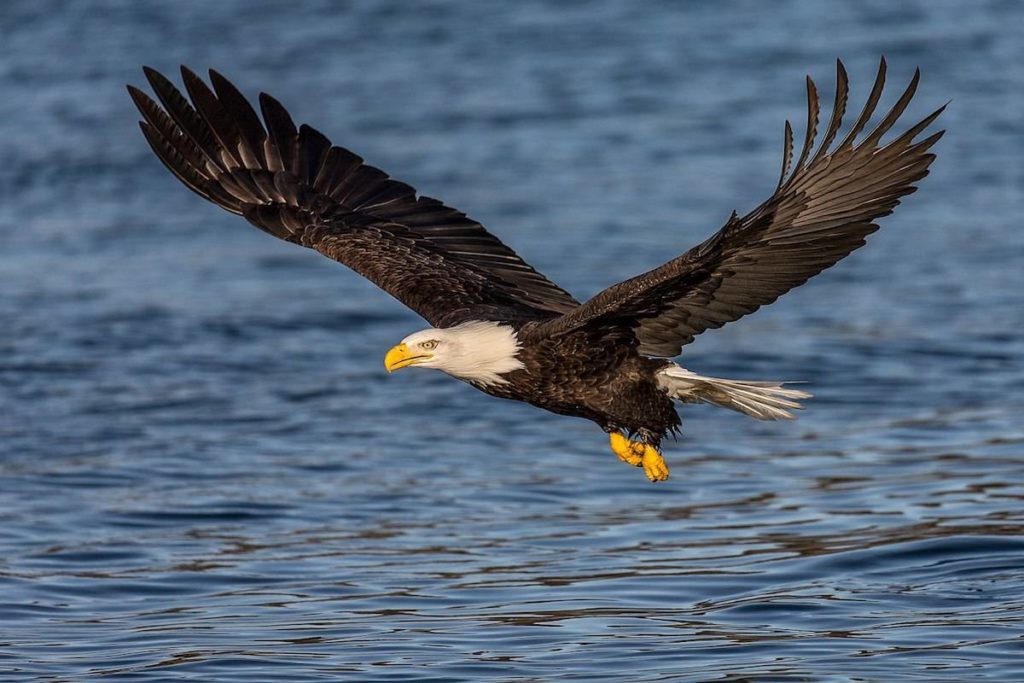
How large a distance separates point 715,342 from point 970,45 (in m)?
7.69

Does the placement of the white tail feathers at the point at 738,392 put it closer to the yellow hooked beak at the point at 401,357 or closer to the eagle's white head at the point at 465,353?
the eagle's white head at the point at 465,353

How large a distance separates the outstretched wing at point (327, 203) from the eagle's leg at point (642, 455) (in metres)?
0.71

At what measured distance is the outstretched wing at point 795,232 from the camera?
5797 mm

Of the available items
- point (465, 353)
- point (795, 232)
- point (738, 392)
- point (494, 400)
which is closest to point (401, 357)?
point (465, 353)

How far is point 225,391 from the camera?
470 inches

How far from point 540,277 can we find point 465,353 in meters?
1.60

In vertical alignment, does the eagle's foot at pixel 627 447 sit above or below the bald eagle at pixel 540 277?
below

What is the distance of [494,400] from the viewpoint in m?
11.6

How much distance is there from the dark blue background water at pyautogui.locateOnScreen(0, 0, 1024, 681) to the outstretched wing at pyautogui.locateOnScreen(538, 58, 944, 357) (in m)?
1.36

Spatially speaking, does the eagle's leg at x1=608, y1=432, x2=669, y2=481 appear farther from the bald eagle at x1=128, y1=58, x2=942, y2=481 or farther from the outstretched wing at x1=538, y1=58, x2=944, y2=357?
the outstretched wing at x1=538, y1=58, x2=944, y2=357

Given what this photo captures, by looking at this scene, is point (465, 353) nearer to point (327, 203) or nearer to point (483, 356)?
point (483, 356)

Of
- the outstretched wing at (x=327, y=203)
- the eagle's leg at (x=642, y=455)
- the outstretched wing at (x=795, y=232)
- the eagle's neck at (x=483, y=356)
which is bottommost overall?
the eagle's leg at (x=642, y=455)

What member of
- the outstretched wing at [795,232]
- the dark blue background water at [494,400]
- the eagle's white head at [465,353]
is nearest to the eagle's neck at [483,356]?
the eagle's white head at [465,353]

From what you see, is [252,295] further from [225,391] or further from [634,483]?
[634,483]
